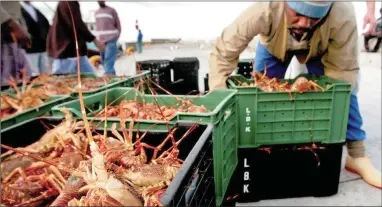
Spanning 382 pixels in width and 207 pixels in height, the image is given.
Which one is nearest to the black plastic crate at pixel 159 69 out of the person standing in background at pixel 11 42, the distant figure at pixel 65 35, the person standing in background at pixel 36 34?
the distant figure at pixel 65 35

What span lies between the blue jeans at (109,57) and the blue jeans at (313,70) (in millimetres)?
4075

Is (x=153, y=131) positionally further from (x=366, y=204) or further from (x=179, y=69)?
(x=179, y=69)

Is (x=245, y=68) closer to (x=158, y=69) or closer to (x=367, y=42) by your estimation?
(x=158, y=69)

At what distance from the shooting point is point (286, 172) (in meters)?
2.12

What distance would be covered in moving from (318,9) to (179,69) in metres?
1.86

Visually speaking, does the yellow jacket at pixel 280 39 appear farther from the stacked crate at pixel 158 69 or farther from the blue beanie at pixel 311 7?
the stacked crate at pixel 158 69

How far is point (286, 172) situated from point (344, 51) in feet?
3.15

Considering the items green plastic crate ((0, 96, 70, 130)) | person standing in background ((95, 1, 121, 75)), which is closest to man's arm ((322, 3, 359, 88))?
green plastic crate ((0, 96, 70, 130))

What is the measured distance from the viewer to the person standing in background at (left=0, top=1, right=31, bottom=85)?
3053 mm

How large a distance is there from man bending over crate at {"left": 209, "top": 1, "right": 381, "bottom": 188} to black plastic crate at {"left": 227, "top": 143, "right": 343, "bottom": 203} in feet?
1.37

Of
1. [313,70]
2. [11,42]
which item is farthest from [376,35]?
[11,42]

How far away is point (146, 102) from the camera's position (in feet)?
6.58

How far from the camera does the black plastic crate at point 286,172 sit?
207 centimetres

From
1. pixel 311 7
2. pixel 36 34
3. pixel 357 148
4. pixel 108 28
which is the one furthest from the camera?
pixel 108 28
